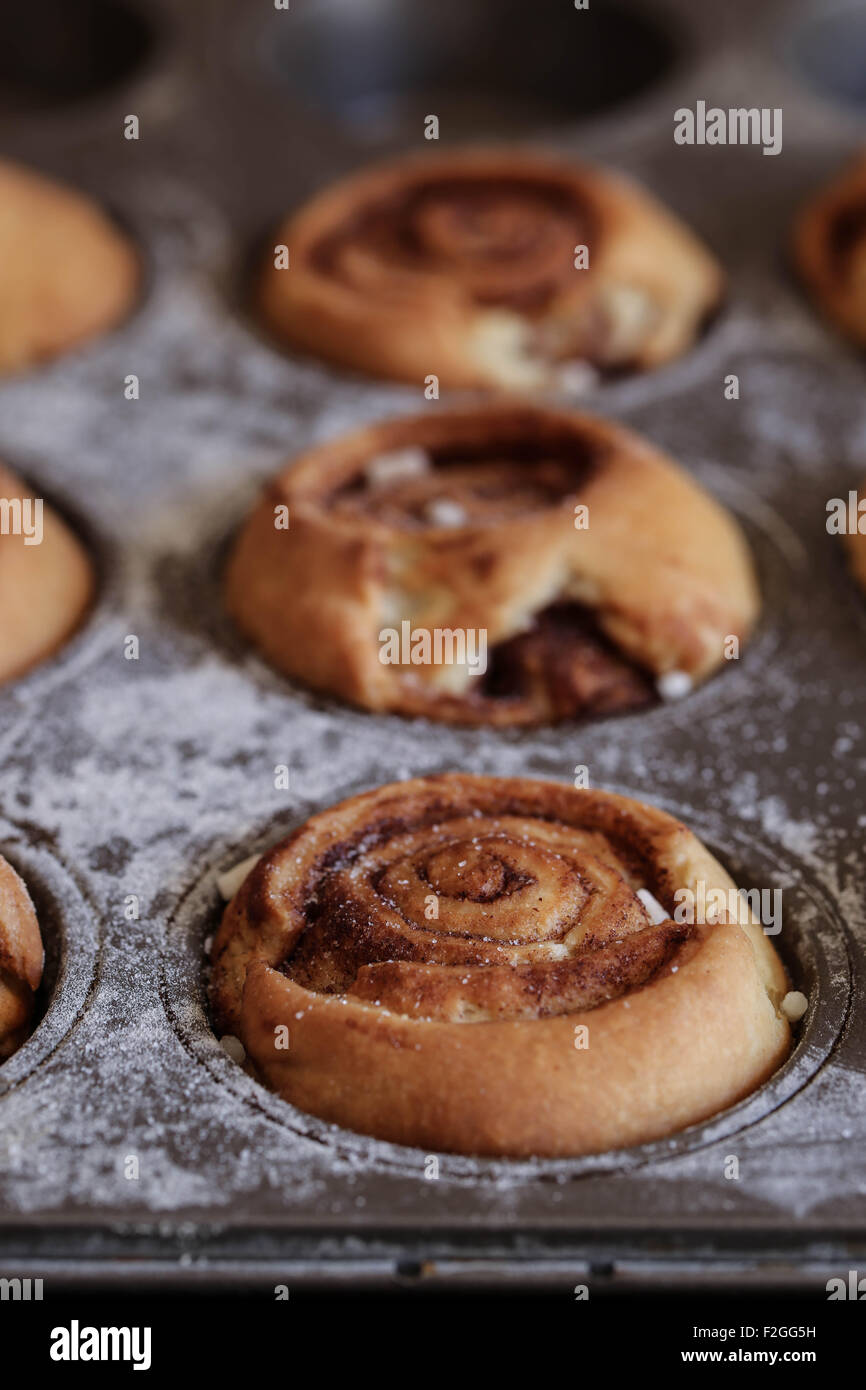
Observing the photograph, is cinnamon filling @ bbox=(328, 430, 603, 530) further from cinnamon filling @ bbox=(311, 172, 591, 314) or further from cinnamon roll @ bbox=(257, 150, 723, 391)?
cinnamon filling @ bbox=(311, 172, 591, 314)

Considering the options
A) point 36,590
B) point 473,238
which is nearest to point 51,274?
point 473,238

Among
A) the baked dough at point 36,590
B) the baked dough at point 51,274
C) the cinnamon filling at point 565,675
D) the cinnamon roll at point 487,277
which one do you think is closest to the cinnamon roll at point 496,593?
the cinnamon filling at point 565,675

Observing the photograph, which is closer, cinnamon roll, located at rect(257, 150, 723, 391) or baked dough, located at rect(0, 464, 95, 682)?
baked dough, located at rect(0, 464, 95, 682)

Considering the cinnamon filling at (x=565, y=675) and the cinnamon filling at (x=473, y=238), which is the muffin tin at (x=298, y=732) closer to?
the cinnamon filling at (x=565, y=675)

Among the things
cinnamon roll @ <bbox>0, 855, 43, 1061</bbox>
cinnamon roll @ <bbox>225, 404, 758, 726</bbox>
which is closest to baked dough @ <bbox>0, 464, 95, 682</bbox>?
cinnamon roll @ <bbox>225, 404, 758, 726</bbox>

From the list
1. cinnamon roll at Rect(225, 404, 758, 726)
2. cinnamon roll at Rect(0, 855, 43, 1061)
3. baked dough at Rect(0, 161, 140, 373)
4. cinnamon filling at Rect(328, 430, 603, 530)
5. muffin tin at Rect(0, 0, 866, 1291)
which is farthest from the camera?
baked dough at Rect(0, 161, 140, 373)

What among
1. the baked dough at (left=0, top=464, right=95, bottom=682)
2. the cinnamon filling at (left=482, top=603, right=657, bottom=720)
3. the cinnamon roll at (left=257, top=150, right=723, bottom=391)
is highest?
the cinnamon roll at (left=257, top=150, right=723, bottom=391)
